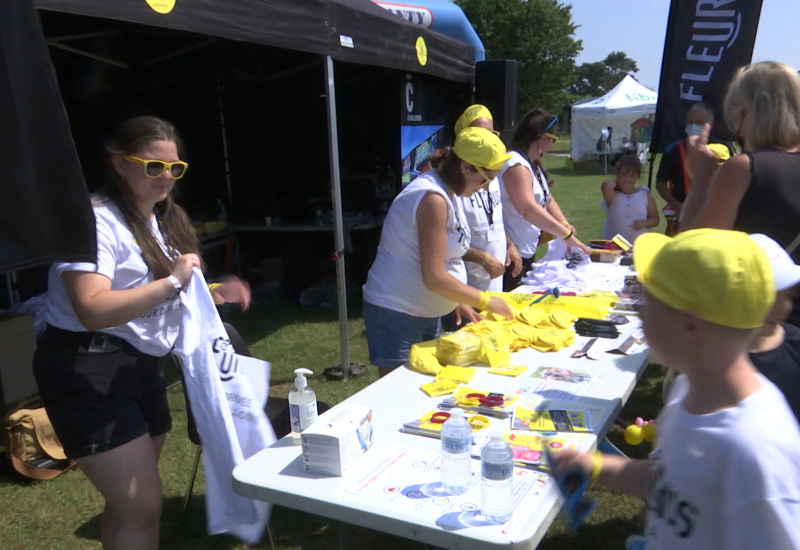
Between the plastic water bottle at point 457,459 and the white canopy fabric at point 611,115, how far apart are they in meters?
22.4

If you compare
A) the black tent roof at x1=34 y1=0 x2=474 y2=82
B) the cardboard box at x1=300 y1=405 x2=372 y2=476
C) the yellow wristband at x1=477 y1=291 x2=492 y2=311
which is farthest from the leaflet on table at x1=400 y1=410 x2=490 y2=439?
the black tent roof at x1=34 y1=0 x2=474 y2=82

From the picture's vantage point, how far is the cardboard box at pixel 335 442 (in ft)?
5.01

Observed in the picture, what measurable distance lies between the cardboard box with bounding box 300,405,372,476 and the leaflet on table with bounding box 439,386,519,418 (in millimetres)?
388

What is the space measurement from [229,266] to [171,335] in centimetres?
492

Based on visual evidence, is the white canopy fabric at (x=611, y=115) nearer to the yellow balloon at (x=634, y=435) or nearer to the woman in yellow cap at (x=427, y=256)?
the woman in yellow cap at (x=427, y=256)

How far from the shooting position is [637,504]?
281cm

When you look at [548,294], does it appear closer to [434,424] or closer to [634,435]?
[634,435]

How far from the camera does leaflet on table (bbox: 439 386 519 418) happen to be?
1.86 meters

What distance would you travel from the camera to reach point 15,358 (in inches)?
153

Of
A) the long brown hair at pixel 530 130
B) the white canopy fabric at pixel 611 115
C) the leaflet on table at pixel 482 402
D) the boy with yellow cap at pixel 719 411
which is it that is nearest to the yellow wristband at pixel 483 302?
the leaflet on table at pixel 482 402

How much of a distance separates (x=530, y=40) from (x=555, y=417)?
35292mm

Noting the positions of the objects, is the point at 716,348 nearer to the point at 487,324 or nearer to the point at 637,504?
the point at 487,324

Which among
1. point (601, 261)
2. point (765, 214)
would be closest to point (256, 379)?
point (765, 214)

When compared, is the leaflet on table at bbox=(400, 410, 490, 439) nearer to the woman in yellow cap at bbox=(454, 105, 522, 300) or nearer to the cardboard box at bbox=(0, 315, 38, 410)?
the woman in yellow cap at bbox=(454, 105, 522, 300)
